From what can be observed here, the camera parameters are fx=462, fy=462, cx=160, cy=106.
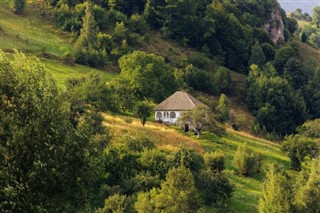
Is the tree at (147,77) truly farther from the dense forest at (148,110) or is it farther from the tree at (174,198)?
the tree at (174,198)

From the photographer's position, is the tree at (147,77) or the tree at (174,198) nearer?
the tree at (174,198)

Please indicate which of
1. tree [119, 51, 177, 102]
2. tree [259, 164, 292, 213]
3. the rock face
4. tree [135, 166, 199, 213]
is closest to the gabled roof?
tree [119, 51, 177, 102]

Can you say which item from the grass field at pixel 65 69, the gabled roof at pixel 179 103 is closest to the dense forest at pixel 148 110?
the grass field at pixel 65 69

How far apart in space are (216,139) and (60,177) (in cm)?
4410

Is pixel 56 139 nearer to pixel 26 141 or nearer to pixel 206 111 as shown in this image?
pixel 26 141

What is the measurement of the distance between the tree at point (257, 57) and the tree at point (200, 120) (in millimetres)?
70459

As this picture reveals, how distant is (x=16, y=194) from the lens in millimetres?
21375

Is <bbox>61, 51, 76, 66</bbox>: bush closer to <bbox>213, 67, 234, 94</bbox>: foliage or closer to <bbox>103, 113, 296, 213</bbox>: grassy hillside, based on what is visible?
<bbox>103, 113, 296, 213</bbox>: grassy hillside

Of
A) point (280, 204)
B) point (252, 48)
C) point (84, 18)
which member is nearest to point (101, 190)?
point (280, 204)

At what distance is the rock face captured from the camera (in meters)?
171

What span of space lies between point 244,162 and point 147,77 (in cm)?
3211

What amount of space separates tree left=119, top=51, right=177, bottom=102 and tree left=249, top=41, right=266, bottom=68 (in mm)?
50550

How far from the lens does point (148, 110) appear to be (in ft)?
214

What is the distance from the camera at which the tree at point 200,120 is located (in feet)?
206
